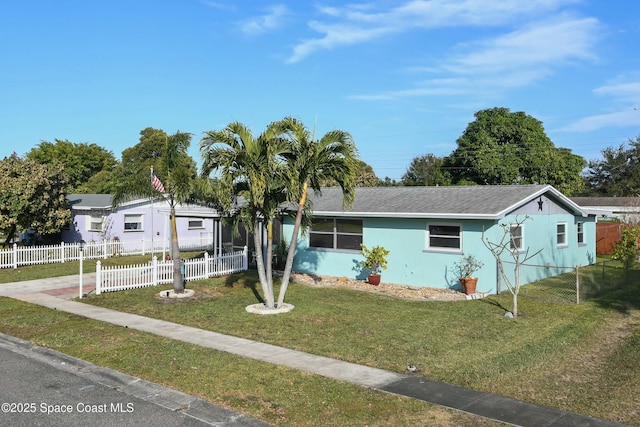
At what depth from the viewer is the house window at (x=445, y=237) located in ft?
55.1

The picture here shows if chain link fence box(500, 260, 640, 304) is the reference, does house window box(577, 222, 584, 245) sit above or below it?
above

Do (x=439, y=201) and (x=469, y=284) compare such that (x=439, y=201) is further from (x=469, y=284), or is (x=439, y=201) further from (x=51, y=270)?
(x=51, y=270)

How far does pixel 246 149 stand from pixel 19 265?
52.9ft

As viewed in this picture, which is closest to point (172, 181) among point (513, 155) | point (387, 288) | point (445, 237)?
point (387, 288)

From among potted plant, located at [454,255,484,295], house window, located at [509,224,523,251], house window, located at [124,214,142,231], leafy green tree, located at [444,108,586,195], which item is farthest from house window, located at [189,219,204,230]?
leafy green tree, located at [444,108,586,195]

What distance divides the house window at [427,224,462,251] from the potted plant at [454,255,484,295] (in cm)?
54

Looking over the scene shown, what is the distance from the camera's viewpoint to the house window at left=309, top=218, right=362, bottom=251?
63.2ft

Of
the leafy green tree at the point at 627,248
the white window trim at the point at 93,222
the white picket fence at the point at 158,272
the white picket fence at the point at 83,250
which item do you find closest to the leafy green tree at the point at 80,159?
the white window trim at the point at 93,222

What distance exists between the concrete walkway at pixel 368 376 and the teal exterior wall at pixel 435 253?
27.8ft

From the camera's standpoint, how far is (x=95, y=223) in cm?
2941

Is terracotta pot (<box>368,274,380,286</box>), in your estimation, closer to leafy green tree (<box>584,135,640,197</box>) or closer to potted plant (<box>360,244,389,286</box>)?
potted plant (<box>360,244,389,286</box>)

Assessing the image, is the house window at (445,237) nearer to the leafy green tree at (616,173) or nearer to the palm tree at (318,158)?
the palm tree at (318,158)

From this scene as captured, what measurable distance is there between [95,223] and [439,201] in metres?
20.6

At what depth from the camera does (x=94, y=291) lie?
16.2 meters
